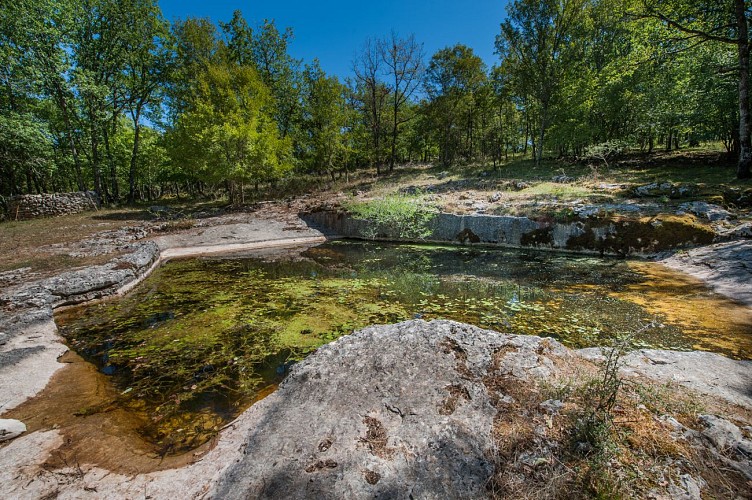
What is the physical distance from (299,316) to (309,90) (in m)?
29.7

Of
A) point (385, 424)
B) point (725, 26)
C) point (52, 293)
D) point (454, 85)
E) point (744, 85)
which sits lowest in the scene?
point (385, 424)

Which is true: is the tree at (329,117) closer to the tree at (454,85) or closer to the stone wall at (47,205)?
the tree at (454,85)

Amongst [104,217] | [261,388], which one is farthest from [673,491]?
[104,217]

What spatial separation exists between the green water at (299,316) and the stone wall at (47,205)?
16975 millimetres

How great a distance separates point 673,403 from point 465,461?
189 centimetres

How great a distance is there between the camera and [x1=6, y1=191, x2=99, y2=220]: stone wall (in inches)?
734

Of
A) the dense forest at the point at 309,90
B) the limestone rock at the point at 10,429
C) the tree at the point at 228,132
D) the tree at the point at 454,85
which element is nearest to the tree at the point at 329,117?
the dense forest at the point at 309,90

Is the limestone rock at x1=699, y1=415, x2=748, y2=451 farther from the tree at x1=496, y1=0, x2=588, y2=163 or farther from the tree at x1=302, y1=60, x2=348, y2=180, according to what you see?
the tree at x1=302, y1=60, x2=348, y2=180

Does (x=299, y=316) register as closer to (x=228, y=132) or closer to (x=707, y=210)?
(x=707, y=210)

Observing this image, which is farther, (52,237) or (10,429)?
(52,237)

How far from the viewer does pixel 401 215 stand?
47.9 feet

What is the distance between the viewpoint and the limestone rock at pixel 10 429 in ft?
9.69

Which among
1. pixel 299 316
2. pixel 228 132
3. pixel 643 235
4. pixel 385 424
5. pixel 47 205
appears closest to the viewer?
pixel 385 424

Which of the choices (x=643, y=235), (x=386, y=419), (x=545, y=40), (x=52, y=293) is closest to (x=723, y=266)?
(x=643, y=235)
